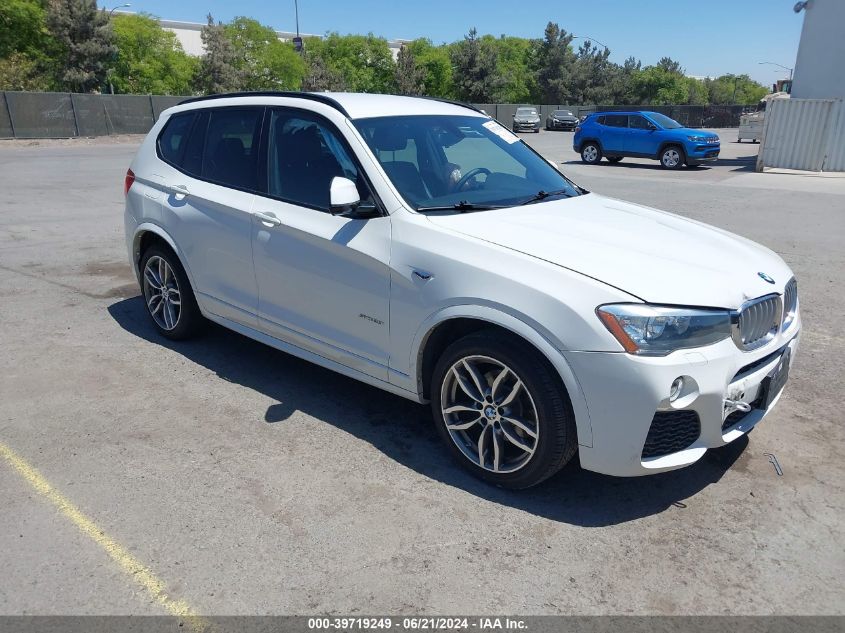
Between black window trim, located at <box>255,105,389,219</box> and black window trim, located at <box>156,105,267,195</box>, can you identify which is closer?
black window trim, located at <box>255,105,389,219</box>

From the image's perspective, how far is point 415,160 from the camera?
3934mm

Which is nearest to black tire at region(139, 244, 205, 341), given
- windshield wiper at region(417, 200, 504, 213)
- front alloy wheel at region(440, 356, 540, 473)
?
windshield wiper at region(417, 200, 504, 213)

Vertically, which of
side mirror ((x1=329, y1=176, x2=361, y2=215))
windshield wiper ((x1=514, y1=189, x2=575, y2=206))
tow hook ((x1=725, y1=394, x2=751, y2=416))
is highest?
side mirror ((x1=329, y1=176, x2=361, y2=215))

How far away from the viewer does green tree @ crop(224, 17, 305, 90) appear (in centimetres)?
6588

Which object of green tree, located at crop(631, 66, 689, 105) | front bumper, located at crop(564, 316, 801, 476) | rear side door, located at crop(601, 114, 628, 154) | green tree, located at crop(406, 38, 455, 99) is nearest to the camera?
front bumper, located at crop(564, 316, 801, 476)

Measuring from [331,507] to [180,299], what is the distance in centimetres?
258

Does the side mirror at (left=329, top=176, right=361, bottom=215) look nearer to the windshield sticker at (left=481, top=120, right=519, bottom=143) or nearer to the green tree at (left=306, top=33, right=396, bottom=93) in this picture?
the windshield sticker at (left=481, top=120, right=519, bottom=143)

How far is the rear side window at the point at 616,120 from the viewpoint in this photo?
22797 mm

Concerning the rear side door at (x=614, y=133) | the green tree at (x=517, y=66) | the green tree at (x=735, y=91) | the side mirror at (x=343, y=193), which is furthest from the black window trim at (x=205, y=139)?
the green tree at (x=735, y=91)

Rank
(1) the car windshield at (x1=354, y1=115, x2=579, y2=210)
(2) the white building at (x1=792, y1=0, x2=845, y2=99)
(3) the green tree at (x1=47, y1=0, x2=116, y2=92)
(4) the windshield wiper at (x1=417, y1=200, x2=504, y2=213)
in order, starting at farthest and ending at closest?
(3) the green tree at (x1=47, y1=0, x2=116, y2=92), (2) the white building at (x1=792, y1=0, x2=845, y2=99), (1) the car windshield at (x1=354, y1=115, x2=579, y2=210), (4) the windshield wiper at (x1=417, y1=200, x2=504, y2=213)

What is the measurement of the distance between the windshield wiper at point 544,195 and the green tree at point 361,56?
271ft

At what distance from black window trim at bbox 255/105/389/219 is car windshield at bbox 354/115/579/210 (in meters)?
0.12

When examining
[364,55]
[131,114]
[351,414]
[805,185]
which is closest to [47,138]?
[131,114]

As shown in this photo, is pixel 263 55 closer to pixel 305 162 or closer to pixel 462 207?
pixel 305 162
